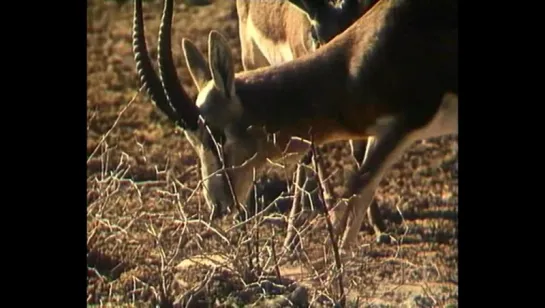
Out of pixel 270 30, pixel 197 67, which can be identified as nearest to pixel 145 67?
pixel 197 67

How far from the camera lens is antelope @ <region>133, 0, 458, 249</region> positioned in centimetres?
477

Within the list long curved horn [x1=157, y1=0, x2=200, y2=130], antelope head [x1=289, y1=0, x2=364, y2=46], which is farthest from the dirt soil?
antelope head [x1=289, y1=0, x2=364, y2=46]

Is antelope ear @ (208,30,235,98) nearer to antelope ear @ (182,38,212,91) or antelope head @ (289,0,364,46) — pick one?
antelope ear @ (182,38,212,91)

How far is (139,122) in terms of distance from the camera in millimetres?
5074

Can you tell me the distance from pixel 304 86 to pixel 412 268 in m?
0.82

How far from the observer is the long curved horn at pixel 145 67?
5.03 meters

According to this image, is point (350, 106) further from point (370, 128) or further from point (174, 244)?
point (174, 244)

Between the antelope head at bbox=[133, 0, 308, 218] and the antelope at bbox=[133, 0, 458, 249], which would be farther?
the antelope head at bbox=[133, 0, 308, 218]

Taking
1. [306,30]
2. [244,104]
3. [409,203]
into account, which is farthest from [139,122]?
[409,203]

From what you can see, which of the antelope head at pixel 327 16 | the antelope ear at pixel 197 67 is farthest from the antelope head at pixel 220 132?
the antelope head at pixel 327 16

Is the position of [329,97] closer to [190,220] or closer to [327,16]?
[327,16]

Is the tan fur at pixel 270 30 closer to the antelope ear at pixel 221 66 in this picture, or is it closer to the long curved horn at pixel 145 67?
the antelope ear at pixel 221 66

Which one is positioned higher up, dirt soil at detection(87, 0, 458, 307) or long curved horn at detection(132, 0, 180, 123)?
long curved horn at detection(132, 0, 180, 123)
